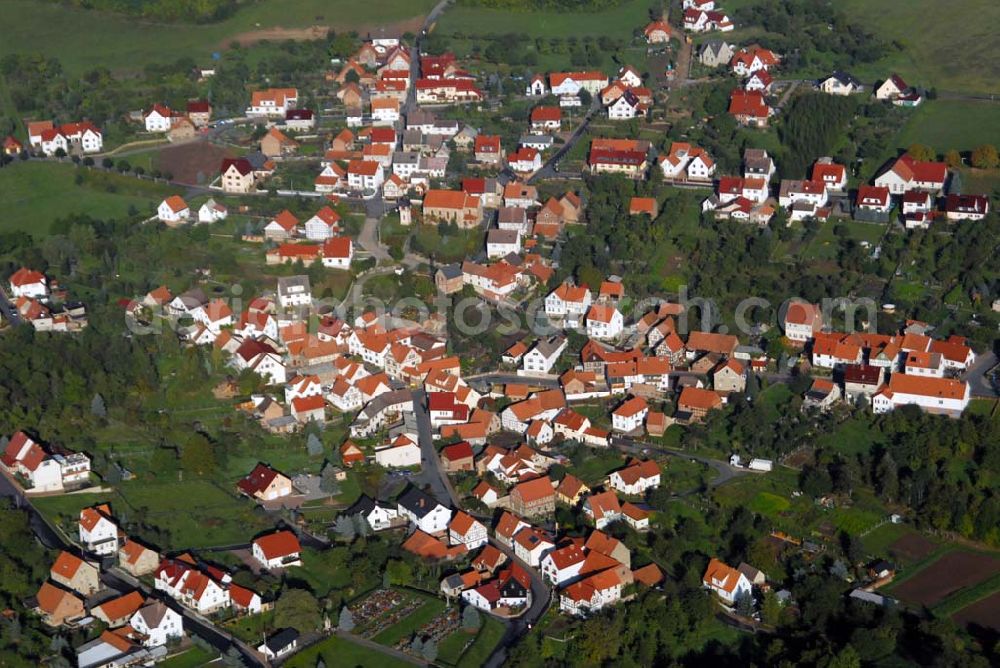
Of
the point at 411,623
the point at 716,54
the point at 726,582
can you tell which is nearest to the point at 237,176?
the point at 716,54

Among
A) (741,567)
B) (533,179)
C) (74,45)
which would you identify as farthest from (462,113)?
(741,567)

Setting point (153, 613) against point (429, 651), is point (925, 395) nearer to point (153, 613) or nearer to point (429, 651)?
point (429, 651)

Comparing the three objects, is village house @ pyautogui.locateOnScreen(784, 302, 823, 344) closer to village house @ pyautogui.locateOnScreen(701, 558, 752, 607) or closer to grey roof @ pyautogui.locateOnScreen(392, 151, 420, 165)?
village house @ pyautogui.locateOnScreen(701, 558, 752, 607)

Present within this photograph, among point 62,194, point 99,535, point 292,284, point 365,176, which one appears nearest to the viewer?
point 99,535

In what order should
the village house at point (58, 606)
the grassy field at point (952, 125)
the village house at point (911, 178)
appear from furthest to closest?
the grassy field at point (952, 125)
the village house at point (911, 178)
the village house at point (58, 606)

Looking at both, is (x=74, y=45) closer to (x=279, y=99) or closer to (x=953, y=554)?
(x=279, y=99)

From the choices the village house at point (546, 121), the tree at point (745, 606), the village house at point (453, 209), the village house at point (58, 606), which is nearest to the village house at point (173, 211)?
the village house at point (453, 209)

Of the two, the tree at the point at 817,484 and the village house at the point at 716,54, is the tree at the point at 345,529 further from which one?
the village house at the point at 716,54
